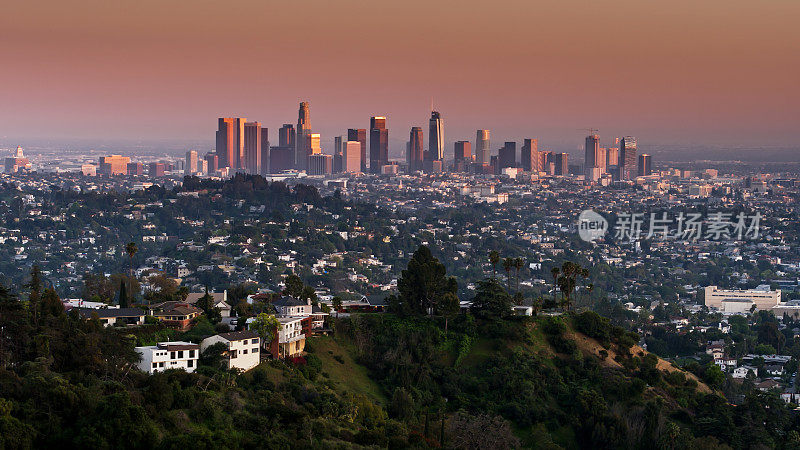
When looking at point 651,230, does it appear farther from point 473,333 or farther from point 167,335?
point 167,335

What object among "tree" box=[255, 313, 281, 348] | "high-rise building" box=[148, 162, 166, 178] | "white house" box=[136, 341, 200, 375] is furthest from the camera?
"high-rise building" box=[148, 162, 166, 178]

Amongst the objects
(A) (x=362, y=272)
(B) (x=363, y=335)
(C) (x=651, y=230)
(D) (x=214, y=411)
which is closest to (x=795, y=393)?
(B) (x=363, y=335)

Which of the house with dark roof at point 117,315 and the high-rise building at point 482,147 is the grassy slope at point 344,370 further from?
the high-rise building at point 482,147

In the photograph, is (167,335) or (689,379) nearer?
(167,335)

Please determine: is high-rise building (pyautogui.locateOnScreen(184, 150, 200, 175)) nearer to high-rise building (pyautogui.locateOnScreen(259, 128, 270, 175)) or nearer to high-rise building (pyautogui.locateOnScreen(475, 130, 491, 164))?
high-rise building (pyautogui.locateOnScreen(259, 128, 270, 175))

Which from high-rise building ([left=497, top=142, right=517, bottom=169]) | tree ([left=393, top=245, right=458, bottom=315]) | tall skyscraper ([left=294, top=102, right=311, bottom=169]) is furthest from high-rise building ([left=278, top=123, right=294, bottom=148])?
tree ([left=393, top=245, right=458, bottom=315])

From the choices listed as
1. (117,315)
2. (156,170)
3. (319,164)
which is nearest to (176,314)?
(117,315)
